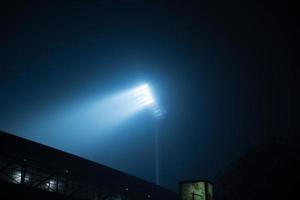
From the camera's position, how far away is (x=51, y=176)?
3169 cm

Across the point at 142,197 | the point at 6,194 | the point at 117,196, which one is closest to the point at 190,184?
the point at 6,194

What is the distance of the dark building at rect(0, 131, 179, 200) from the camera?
27.5 meters

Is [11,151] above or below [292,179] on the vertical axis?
above

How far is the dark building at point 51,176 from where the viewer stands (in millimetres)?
27516

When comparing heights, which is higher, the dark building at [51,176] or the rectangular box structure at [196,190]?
the dark building at [51,176]

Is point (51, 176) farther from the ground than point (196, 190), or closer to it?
farther from the ground

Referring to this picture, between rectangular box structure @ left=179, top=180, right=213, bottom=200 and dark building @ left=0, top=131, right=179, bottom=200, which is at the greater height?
dark building @ left=0, top=131, right=179, bottom=200

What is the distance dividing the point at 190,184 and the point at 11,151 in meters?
16.8

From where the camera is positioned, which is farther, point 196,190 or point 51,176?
point 51,176

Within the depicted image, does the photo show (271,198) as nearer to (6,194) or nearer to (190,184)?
(190,184)

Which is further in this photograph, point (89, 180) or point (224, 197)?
point (89, 180)

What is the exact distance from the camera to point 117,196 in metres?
39.9

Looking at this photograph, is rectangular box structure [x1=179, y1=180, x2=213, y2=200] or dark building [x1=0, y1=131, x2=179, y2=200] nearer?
rectangular box structure [x1=179, y1=180, x2=213, y2=200]

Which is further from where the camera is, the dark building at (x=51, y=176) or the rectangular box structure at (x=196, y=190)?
the dark building at (x=51, y=176)
